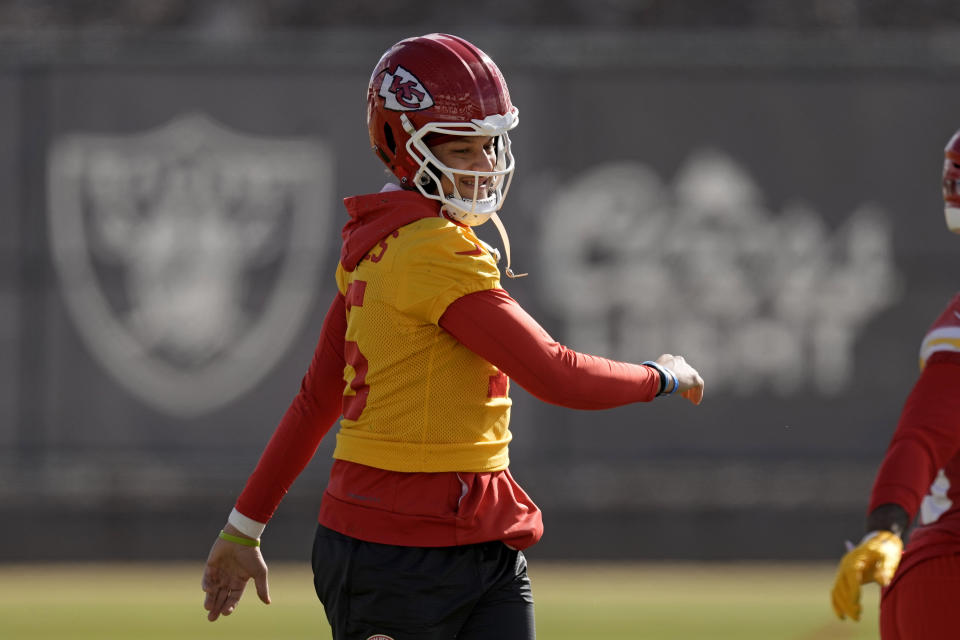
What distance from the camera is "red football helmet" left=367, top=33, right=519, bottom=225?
3580 mm

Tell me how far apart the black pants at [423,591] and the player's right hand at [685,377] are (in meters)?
0.51

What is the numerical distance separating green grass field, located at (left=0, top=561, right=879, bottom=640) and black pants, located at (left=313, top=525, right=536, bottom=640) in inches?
190

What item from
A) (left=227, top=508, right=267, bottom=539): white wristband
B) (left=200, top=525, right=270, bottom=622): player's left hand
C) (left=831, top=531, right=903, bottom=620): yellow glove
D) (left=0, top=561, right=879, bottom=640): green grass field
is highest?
(left=831, top=531, right=903, bottom=620): yellow glove

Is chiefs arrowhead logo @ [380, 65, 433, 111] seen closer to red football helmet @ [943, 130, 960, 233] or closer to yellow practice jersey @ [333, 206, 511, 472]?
yellow practice jersey @ [333, 206, 511, 472]

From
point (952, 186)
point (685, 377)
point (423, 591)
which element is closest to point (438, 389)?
point (423, 591)

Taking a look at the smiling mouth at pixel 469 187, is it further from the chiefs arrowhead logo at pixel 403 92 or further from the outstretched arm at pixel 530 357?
the outstretched arm at pixel 530 357

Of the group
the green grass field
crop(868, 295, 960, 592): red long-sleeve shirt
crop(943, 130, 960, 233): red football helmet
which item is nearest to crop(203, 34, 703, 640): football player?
crop(868, 295, 960, 592): red long-sleeve shirt

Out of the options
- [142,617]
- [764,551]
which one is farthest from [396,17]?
[142,617]

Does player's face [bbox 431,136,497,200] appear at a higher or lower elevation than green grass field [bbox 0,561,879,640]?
higher

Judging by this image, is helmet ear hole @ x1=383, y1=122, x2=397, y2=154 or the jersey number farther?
helmet ear hole @ x1=383, y1=122, x2=397, y2=154

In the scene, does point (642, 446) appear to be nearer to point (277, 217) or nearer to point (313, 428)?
point (277, 217)

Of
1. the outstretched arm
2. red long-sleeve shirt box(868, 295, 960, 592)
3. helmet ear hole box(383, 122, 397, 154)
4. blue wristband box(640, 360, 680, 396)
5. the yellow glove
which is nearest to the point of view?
the yellow glove

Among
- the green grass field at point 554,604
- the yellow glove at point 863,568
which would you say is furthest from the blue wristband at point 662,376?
the green grass field at point 554,604

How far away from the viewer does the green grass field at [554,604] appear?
27.7ft
